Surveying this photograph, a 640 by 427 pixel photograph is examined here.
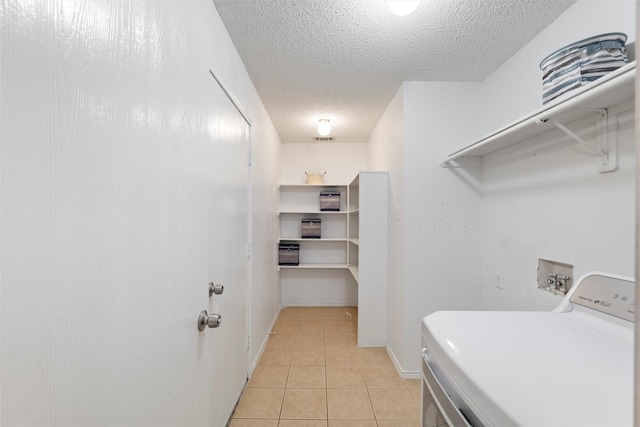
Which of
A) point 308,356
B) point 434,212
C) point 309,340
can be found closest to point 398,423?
point 308,356

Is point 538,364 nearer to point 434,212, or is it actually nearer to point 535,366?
point 535,366

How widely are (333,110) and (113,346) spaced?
2729 mm

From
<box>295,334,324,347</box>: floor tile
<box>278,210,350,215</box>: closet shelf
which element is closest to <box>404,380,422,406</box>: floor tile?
<box>295,334,324,347</box>: floor tile

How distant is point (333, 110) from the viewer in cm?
292

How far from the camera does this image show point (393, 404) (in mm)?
1938

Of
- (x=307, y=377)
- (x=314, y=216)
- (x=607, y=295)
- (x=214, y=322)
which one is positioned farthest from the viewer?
(x=314, y=216)

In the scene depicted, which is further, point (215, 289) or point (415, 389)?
point (415, 389)

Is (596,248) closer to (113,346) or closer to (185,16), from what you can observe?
(113,346)

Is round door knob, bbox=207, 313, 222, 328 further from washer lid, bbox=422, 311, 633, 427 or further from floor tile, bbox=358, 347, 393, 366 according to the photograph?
floor tile, bbox=358, 347, 393, 366

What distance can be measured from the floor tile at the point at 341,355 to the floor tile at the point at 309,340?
148 mm

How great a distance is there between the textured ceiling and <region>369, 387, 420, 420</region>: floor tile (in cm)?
247

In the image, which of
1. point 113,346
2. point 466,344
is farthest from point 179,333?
point 466,344

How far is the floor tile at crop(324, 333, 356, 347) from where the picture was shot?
9.28 ft

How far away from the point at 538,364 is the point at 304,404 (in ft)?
5.39
